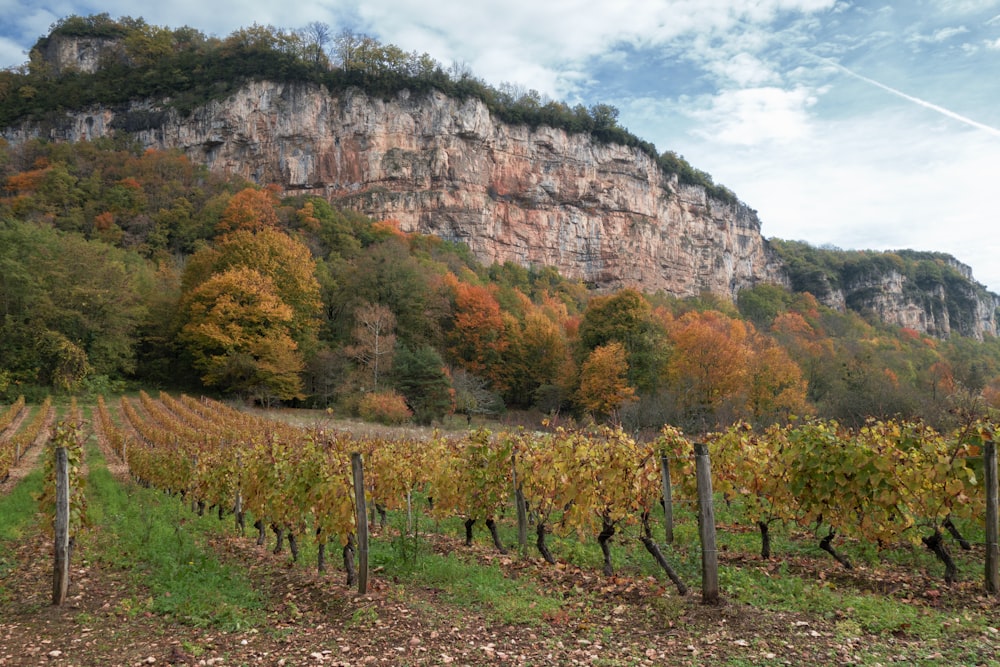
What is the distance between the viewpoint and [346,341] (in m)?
35.6

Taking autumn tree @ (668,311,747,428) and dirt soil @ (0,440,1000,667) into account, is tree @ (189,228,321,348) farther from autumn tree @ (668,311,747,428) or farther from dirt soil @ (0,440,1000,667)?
dirt soil @ (0,440,1000,667)

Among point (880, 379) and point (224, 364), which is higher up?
point (224, 364)

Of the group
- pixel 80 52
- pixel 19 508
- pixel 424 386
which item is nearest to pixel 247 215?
pixel 424 386

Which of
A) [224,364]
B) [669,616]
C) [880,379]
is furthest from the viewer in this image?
[880,379]

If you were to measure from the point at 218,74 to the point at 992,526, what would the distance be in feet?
285

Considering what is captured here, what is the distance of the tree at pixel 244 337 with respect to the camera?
101 feet

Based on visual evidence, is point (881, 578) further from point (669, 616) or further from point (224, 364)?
point (224, 364)

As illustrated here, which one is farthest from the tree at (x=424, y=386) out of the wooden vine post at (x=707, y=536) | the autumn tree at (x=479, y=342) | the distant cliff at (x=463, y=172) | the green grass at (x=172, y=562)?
the distant cliff at (x=463, y=172)

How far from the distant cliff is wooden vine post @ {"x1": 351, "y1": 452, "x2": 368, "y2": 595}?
221 ft

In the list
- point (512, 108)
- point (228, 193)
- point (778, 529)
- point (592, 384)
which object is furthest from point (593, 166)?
point (778, 529)

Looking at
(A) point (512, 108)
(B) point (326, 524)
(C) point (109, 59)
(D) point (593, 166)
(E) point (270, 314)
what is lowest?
(B) point (326, 524)

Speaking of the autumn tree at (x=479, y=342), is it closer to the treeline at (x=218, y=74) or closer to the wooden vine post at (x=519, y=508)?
the wooden vine post at (x=519, y=508)

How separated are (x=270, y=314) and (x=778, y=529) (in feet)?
95.8

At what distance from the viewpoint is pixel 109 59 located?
79188mm
